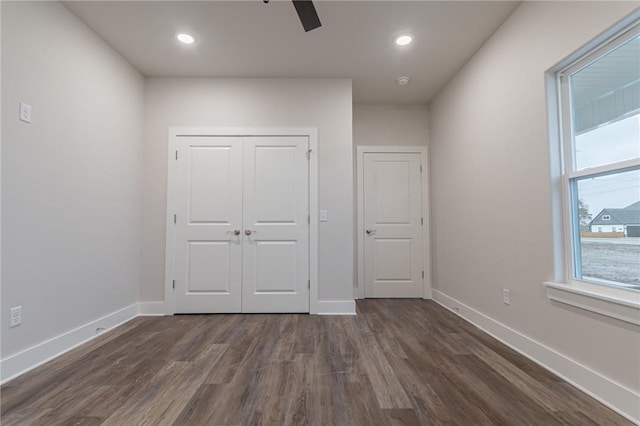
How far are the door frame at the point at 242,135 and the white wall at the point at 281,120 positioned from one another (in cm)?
6

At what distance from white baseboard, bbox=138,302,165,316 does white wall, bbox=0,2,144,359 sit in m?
0.15

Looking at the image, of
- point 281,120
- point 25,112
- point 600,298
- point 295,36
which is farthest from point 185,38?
point 600,298

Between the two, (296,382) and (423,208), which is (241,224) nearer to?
(296,382)

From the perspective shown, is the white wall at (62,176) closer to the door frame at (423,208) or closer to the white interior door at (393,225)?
the door frame at (423,208)

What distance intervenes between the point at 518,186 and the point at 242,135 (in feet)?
8.76

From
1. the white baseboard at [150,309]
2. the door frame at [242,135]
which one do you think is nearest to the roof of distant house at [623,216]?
the door frame at [242,135]

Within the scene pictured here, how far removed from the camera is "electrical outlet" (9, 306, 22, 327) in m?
1.81

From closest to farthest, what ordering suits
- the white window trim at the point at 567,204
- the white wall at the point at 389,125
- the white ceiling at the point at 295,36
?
the white window trim at the point at 567,204
the white ceiling at the point at 295,36
the white wall at the point at 389,125

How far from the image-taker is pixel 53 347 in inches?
82.1

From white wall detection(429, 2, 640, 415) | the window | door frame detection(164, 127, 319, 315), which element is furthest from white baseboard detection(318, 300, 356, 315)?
the window

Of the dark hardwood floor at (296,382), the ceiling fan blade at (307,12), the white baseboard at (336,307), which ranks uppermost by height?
the ceiling fan blade at (307,12)

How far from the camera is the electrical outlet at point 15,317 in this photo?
1.81 metres

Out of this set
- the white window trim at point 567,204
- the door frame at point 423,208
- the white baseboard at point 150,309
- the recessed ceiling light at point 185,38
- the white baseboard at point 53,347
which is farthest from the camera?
the door frame at point 423,208

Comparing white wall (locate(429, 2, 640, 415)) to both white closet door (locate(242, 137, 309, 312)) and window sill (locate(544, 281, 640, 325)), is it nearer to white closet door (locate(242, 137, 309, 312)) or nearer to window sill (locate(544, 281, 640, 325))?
window sill (locate(544, 281, 640, 325))
